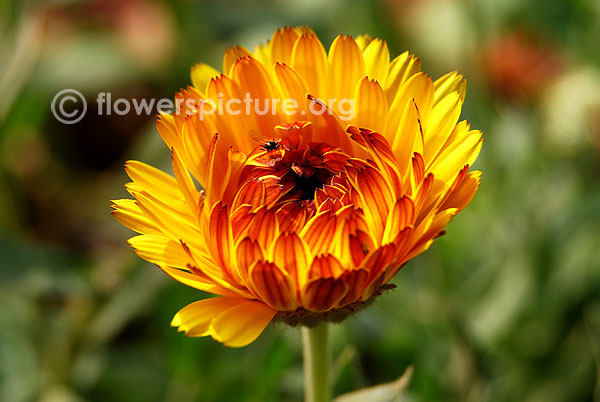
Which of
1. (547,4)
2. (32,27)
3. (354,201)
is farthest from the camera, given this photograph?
A: (547,4)

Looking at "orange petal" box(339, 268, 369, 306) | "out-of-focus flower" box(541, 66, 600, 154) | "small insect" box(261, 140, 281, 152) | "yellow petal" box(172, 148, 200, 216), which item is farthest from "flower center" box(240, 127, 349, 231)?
"out-of-focus flower" box(541, 66, 600, 154)

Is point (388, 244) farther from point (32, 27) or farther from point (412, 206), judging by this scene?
point (32, 27)

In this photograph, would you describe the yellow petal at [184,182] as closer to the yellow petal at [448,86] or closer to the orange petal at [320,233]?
the orange petal at [320,233]

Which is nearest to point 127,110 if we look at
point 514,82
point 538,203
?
point 514,82

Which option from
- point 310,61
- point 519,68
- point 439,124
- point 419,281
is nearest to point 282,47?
point 310,61

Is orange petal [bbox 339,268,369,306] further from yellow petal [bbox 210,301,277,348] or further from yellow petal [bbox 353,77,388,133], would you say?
yellow petal [bbox 353,77,388,133]

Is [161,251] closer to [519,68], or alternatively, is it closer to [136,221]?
[136,221]
